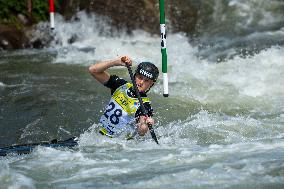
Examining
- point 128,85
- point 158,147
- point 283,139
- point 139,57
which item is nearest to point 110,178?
point 158,147

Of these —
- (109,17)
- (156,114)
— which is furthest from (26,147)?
(109,17)

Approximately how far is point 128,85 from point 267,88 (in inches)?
132

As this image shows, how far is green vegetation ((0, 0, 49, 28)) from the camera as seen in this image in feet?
44.3

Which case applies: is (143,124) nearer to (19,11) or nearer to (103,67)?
(103,67)

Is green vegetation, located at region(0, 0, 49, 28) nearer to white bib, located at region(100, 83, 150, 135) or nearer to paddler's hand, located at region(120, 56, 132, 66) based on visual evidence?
white bib, located at region(100, 83, 150, 135)

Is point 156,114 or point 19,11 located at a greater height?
point 19,11

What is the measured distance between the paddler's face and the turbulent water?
59 centimetres

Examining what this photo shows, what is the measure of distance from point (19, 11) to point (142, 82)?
7770mm

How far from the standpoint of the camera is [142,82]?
22.1 ft

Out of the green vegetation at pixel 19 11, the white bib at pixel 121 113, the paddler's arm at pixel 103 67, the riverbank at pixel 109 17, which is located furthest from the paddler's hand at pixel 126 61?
the green vegetation at pixel 19 11

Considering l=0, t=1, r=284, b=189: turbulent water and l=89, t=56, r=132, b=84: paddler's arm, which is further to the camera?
l=89, t=56, r=132, b=84: paddler's arm

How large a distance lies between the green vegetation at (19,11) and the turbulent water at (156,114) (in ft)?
1.58

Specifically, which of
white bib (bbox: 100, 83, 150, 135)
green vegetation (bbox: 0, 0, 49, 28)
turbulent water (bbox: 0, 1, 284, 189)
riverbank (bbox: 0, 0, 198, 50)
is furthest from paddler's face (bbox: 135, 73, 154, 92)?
green vegetation (bbox: 0, 0, 49, 28)

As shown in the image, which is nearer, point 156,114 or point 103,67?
point 103,67
